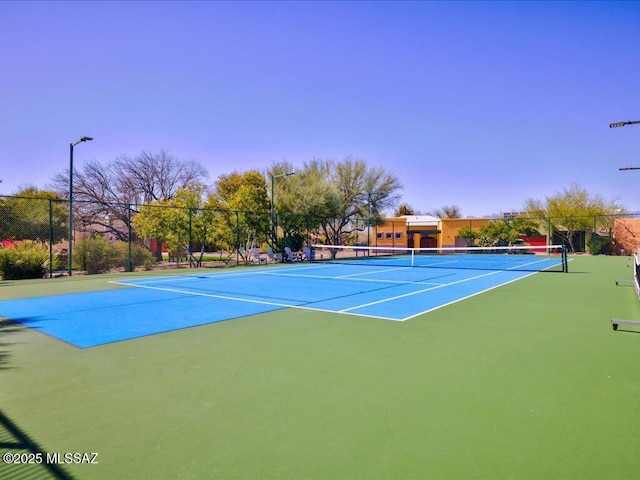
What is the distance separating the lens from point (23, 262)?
15305 mm

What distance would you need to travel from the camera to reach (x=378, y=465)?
2600mm

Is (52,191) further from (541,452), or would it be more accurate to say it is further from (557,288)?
(541,452)

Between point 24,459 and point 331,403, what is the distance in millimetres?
2229

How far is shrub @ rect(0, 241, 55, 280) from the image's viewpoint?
15023 millimetres

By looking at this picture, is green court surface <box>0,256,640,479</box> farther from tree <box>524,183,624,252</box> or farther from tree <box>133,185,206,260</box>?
tree <box>524,183,624,252</box>

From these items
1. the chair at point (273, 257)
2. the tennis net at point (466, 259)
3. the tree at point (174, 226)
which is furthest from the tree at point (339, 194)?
the tree at point (174, 226)

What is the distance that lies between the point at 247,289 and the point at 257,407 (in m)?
8.15

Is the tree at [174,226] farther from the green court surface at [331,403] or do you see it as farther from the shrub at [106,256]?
the green court surface at [331,403]

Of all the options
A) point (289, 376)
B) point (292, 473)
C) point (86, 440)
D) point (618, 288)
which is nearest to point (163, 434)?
point (86, 440)

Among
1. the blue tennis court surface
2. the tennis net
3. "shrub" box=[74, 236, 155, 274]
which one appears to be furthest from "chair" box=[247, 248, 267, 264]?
the blue tennis court surface

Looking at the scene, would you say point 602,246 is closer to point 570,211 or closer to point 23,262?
point 570,211

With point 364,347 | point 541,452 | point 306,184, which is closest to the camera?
point 541,452

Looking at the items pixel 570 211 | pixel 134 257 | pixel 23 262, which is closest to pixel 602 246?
pixel 570 211

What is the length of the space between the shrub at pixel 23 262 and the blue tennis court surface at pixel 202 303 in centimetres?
502
